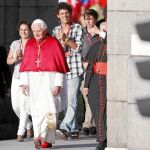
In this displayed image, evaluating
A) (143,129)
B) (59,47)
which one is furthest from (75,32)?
(143,129)

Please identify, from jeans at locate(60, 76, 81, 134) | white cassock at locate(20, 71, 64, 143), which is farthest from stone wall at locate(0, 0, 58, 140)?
white cassock at locate(20, 71, 64, 143)

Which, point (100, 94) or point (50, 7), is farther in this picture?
point (50, 7)

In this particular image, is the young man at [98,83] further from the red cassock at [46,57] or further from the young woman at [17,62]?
the young woman at [17,62]

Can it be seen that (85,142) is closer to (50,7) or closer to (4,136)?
(4,136)

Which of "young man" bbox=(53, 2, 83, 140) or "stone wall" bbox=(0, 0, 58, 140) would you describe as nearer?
"young man" bbox=(53, 2, 83, 140)

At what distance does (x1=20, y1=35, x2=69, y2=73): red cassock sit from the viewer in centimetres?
1434

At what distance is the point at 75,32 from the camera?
1581 centimetres

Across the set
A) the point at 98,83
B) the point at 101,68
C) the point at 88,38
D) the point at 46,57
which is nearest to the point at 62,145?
the point at 46,57

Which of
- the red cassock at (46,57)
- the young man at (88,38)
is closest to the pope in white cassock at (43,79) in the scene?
the red cassock at (46,57)

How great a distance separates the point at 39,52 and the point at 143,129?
10.5 ft

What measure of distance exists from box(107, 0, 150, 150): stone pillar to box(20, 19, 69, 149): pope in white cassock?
73.7 inches

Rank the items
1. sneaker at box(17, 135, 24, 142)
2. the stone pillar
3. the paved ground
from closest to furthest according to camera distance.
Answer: the stone pillar
the paved ground
sneaker at box(17, 135, 24, 142)

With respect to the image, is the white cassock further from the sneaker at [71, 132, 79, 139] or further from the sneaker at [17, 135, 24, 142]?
the sneaker at [71, 132, 79, 139]

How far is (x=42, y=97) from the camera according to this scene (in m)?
14.4
